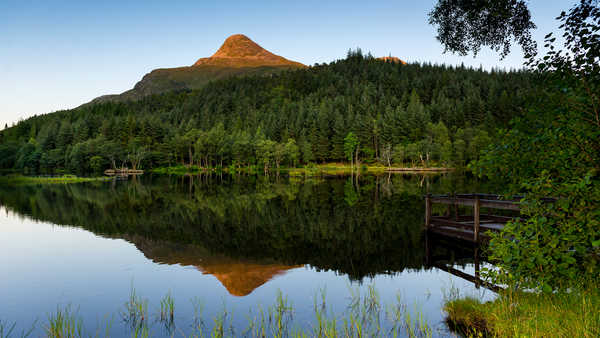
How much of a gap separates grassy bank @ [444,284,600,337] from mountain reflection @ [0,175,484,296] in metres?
4.51

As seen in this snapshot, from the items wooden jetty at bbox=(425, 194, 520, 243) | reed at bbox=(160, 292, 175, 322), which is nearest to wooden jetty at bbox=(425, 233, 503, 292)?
wooden jetty at bbox=(425, 194, 520, 243)

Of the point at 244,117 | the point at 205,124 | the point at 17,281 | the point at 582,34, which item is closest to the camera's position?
the point at 582,34

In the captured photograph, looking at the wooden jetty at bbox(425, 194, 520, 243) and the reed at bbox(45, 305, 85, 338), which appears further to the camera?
the wooden jetty at bbox(425, 194, 520, 243)

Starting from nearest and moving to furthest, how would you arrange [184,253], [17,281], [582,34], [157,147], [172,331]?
[582,34] < [172,331] < [17,281] < [184,253] < [157,147]

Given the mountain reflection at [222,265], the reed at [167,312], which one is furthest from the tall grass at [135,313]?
the mountain reflection at [222,265]

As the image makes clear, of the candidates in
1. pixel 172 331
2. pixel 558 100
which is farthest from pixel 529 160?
pixel 172 331

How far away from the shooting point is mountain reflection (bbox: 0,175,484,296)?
14.1 metres

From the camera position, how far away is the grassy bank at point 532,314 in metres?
5.98

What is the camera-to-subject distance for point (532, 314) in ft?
22.4

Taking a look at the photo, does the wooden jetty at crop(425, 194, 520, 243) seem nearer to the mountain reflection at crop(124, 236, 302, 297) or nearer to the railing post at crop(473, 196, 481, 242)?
the railing post at crop(473, 196, 481, 242)

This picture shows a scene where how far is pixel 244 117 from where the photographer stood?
602ft

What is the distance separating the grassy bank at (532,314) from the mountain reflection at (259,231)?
4.51 metres

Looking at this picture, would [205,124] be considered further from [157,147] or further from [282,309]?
[282,309]

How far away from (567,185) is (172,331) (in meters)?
8.66
